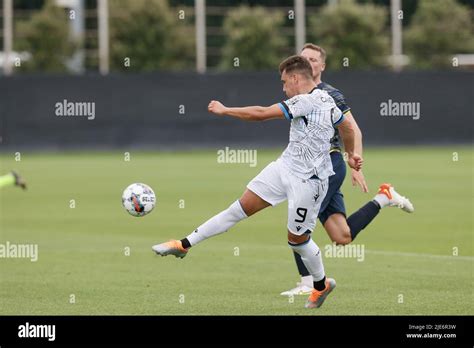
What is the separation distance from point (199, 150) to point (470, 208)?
16.9 meters

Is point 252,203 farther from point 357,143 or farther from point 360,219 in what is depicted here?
point 360,219

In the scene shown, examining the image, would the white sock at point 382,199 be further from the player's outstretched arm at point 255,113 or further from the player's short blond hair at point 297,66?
the player's outstretched arm at point 255,113

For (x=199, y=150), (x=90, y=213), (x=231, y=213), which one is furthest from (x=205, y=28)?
(x=231, y=213)

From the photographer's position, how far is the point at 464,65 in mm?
54500

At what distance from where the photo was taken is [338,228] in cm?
1162

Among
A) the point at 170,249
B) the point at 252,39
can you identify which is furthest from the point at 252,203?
the point at 252,39

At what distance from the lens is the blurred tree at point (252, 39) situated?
48.1m

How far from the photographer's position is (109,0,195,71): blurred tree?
48.1m

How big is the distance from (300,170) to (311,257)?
2.76ft

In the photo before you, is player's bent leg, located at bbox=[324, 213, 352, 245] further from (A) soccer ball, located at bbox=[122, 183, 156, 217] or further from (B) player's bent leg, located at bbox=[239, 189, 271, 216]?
(A) soccer ball, located at bbox=[122, 183, 156, 217]

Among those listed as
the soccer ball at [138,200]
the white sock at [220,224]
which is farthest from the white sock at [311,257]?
the soccer ball at [138,200]

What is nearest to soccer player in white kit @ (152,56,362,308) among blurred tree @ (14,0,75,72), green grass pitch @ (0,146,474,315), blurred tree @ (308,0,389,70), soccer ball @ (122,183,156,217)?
green grass pitch @ (0,146,474,315)

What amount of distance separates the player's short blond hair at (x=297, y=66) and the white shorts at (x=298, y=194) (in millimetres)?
918
